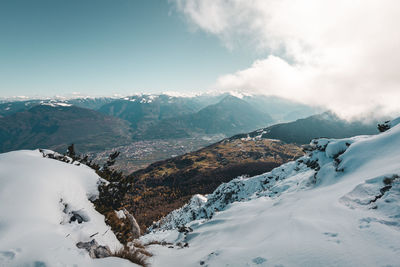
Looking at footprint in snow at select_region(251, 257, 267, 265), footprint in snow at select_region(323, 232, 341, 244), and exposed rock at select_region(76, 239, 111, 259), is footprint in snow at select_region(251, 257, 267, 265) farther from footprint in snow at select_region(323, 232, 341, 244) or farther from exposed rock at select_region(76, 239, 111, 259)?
exposed rock at select_region(76, 239, 111, 259)

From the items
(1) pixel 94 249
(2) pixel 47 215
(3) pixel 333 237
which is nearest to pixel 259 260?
(3) pixel 333 237

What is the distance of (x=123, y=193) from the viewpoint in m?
13.6

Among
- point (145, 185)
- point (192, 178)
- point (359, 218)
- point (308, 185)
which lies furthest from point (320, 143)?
point (145, 185)

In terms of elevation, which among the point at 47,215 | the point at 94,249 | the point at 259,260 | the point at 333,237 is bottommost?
the point at 94,249

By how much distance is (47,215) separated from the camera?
27.1ft

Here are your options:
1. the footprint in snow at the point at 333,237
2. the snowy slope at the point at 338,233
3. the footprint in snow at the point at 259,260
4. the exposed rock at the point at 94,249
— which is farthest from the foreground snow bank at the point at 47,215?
the footprint in snow at the point at 333,237

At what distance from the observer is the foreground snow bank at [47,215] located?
577cm

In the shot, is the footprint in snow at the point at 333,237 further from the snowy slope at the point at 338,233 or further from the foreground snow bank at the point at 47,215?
the foreground snow bank at the point at 47,215

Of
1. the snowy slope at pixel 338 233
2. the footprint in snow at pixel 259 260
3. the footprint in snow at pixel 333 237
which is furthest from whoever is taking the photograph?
the footprint in snow at pixel 259 260

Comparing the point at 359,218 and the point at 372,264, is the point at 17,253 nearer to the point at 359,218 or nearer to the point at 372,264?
the point at 372,264

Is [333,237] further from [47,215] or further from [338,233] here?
[47,215]

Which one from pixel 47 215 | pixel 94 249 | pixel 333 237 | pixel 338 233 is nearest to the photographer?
pixel 333 237

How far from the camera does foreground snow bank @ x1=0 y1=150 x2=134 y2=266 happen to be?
18.9 feet

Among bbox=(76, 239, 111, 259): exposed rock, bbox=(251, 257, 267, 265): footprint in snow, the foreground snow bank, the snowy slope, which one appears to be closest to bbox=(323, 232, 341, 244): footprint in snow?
the snowy slope
